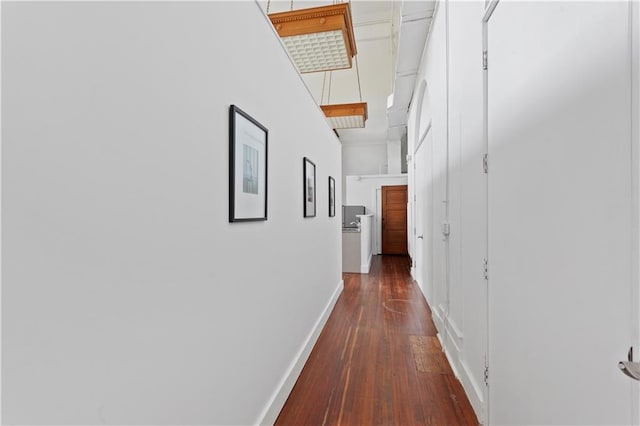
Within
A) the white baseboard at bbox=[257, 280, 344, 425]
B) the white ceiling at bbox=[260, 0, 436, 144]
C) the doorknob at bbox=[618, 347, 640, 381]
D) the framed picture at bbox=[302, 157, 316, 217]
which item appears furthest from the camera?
the white ceiling at bbox=[260, 0, 436, 144]

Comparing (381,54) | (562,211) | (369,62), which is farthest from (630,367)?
(369,62)

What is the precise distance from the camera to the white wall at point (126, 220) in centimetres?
55

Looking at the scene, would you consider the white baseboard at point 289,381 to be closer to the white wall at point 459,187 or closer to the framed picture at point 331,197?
the white wall at point 459,187

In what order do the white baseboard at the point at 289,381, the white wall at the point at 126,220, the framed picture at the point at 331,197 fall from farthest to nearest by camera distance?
the framed picture at the point at 331,197 < the white baseboard at the point at 289,381 < the white wall at the point at 126,220

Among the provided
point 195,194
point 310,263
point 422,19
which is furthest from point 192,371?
point 422,19

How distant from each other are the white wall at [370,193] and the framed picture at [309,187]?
652cm

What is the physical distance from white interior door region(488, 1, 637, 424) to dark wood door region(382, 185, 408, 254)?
7507 millimetres

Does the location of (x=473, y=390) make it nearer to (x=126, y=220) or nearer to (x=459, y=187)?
(x=459, y=187)

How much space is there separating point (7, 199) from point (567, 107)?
1431 millimetres

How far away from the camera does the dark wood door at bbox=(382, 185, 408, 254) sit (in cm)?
894

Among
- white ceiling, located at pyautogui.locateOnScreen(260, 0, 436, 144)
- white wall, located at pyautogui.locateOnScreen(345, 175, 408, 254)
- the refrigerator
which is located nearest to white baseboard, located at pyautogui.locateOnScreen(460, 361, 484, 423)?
white ceiling, located at pyautogui.locateOnScreen(260, 0, 436, 144)

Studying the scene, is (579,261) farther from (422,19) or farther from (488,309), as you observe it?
(422,19)

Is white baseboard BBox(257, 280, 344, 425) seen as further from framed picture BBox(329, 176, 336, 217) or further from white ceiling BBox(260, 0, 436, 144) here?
white ceiling BBox(260, 0, 436, 144)

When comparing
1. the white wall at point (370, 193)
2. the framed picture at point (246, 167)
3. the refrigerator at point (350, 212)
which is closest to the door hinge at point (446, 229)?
the framed picture at point (246, 167)
